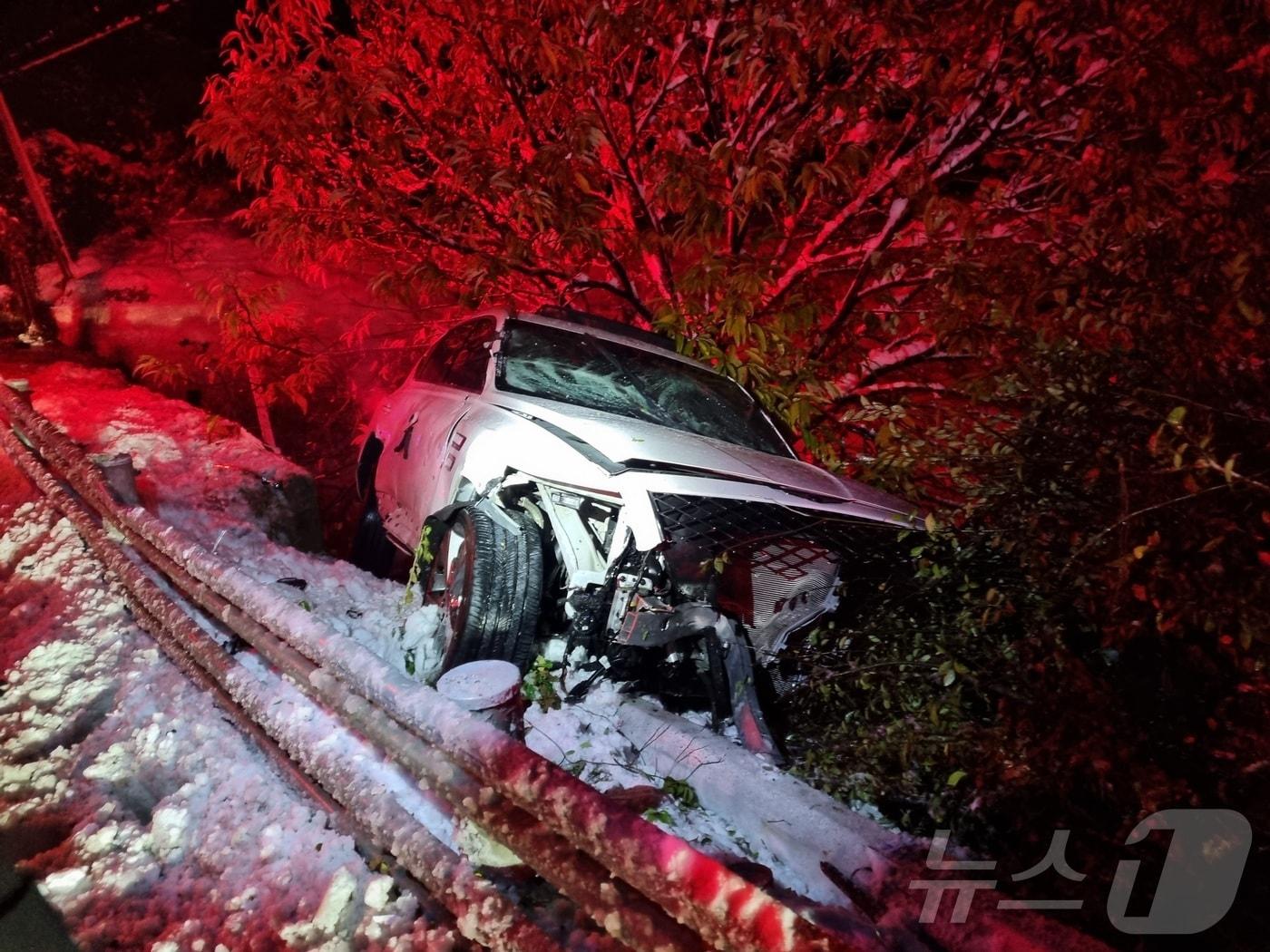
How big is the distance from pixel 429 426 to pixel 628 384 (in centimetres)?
141

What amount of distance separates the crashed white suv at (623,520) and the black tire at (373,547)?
1.66m

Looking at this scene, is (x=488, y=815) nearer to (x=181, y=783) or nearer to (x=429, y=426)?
(x=181, y=783)

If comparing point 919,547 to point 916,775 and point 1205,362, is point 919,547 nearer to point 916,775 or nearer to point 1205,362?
point 916,775

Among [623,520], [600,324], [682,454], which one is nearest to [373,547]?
[600,324]

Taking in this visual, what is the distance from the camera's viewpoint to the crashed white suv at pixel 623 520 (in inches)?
120

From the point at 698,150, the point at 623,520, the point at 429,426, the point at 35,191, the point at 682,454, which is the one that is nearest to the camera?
the point at 623,520

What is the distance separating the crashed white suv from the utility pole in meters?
12.1

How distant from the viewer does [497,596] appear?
3.34m

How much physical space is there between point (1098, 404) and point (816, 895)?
7.85 ft

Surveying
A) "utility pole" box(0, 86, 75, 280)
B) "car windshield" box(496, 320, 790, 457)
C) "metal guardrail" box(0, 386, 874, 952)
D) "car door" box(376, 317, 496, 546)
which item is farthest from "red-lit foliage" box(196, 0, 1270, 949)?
"utility pole" box(0, 86, 75, 280)

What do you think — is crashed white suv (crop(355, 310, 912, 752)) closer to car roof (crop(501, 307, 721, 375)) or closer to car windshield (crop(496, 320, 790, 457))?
car windshield (crop(496, 320, 790, 457))

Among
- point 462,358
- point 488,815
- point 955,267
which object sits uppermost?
point 955,267

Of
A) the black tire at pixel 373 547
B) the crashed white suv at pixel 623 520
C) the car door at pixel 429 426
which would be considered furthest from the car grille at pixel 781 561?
the black tire at pixel 373 547

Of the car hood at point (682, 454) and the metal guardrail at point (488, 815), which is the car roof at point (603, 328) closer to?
the car hood at point (682, 454)
